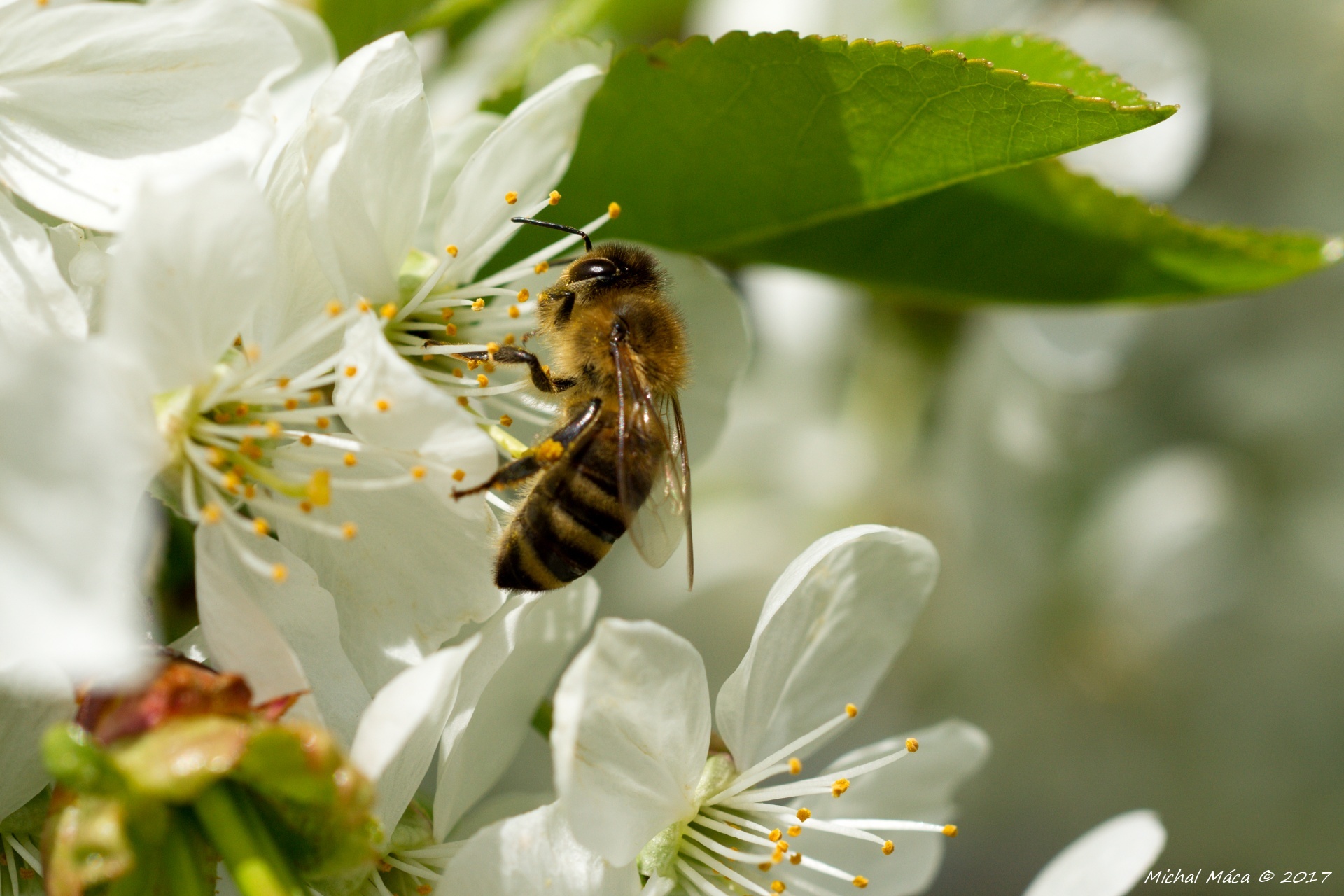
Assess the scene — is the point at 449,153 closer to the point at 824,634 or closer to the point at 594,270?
the point at 594,270

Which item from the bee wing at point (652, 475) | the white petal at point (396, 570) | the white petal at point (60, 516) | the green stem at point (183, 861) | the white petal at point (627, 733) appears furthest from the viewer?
the bee wing at point (652, 475)

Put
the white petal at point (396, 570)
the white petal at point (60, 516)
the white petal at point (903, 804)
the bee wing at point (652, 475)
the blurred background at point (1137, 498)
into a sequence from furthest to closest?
the blurred background at point (1137, 498)
the white petal at point (903, 804)
the bee wing at point (652, 475)
the white petal at point (396, 570)
the white petal at point (60, 516)

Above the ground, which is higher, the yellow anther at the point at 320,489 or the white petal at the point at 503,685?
the yellow anther at the point at 320,489

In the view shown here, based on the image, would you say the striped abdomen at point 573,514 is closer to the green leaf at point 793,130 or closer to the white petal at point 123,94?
the green leaf at point 793,130

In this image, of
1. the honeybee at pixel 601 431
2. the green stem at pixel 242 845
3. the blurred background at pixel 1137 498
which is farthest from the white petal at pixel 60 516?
the blurred background at pixel 1137 498

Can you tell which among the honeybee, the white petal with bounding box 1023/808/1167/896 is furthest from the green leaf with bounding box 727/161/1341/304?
the white petal with bounding box 1023/808/1167/896

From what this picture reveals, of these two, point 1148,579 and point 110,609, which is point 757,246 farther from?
point 1148,579

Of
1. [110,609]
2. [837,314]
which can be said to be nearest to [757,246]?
[110,609]
